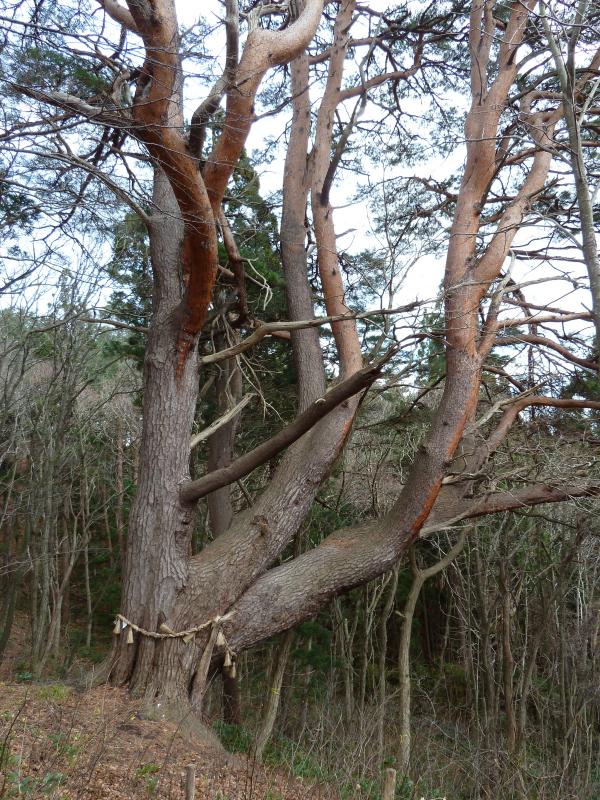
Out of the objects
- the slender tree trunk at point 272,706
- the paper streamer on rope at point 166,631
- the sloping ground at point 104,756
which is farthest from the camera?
the slender tree trunk at point 272,706

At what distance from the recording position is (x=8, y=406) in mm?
10148

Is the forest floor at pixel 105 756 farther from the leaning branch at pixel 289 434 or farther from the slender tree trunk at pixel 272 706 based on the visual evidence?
the leaning branch at pixel 289 434

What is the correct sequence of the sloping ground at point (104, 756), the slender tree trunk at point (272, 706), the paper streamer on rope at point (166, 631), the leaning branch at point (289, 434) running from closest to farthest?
1. the sloping ground at point (104, 756)
2. the leaning branch at point (289, 434)
3. the paper streamer on rope at point (166, 631)
4. the slender tree trunk at point (272, 706)

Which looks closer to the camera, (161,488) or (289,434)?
(289,434)

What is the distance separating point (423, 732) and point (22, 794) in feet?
24.7

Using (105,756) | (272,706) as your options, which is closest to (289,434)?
(105,756)

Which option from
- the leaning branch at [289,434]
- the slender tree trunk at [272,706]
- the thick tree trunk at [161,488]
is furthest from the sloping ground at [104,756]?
the leaning branch at [289,434]

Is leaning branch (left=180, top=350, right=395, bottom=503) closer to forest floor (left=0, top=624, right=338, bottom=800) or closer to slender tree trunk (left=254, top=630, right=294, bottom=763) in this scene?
forest floor (left=0, top=624, right=338, bottom=800)

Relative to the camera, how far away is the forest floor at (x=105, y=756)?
3.55 m

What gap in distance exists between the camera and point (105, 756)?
13.1ft

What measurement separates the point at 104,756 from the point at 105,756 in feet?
0.04

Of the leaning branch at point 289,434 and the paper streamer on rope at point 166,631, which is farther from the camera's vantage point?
the paper streamer on rope at point 166,631

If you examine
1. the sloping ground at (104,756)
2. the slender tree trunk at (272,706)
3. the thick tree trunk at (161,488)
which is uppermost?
the thick tree trunk at (161,488)

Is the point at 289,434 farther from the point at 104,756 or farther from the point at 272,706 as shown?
the point at 272,706
